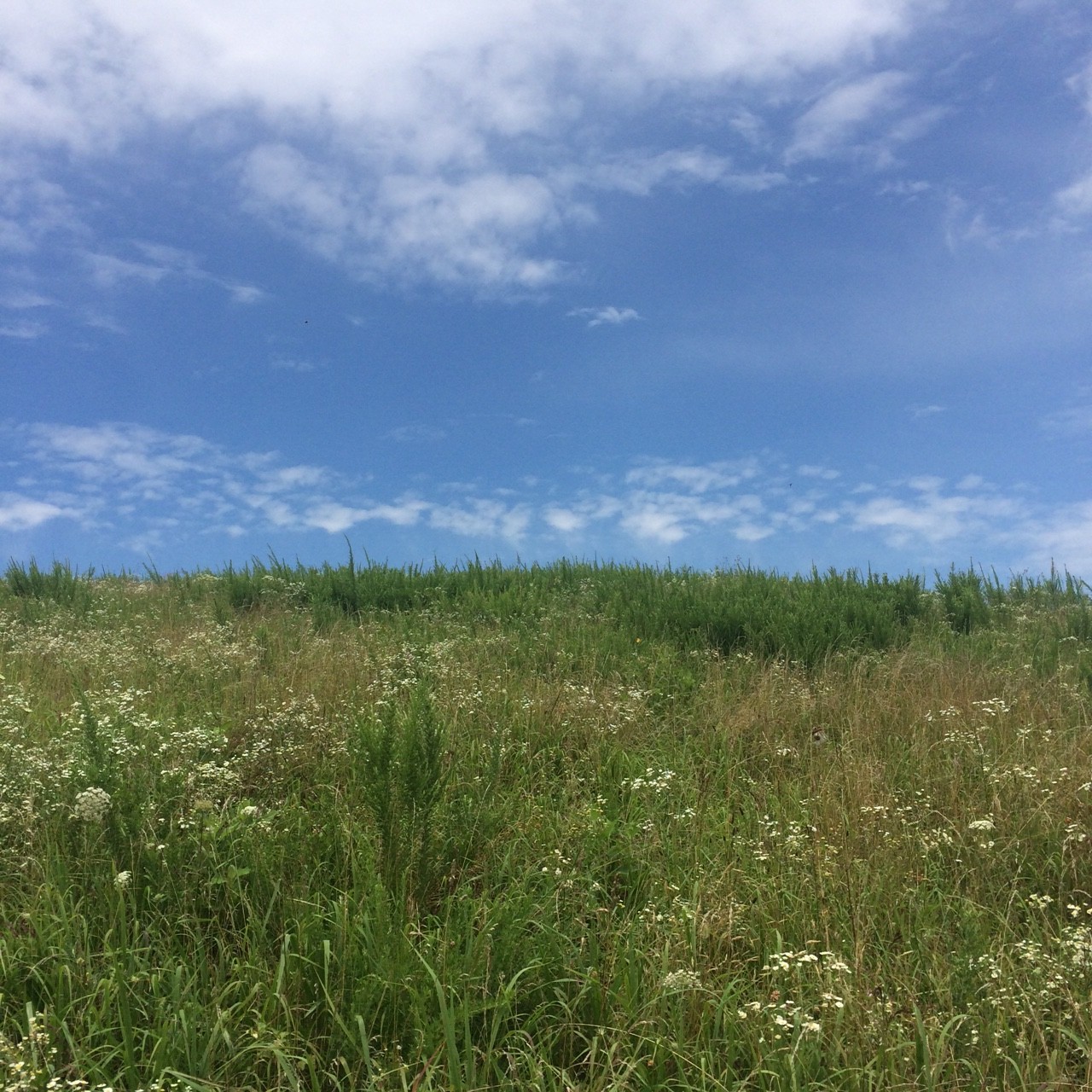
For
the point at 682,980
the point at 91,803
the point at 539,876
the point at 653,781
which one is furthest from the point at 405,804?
the point at 653,781

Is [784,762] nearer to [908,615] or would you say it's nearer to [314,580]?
[908,615]

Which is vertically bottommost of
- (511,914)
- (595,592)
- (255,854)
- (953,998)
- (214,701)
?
(953,998)

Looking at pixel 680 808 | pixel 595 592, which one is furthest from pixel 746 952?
pixel 595 592

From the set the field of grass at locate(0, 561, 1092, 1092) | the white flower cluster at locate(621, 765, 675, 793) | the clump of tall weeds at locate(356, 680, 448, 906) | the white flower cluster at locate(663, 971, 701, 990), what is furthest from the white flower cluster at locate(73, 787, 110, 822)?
the white flower cluster at locate(621, 765, 675, 793)

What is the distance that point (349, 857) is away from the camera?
4285mm

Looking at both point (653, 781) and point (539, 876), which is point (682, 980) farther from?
point (653, 781)

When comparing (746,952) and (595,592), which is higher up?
(595,592)

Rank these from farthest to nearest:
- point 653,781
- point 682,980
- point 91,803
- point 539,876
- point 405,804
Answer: point 653,781 → point 539,876 → point 405,804 → point 91,803 → point 682,980

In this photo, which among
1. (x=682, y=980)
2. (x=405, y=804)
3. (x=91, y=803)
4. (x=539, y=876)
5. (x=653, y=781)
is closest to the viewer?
(x=682, y=980)

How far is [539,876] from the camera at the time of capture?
174 inches

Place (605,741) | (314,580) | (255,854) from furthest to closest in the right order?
(314,580) → (605,741) → (255,854)

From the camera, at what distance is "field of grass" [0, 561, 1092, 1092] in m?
3.26

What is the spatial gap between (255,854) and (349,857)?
0.44 meters

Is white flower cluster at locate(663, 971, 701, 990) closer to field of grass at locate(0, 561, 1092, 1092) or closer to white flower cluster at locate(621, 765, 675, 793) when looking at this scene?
field of grass at locate(0, 561, 1092, 1092)
